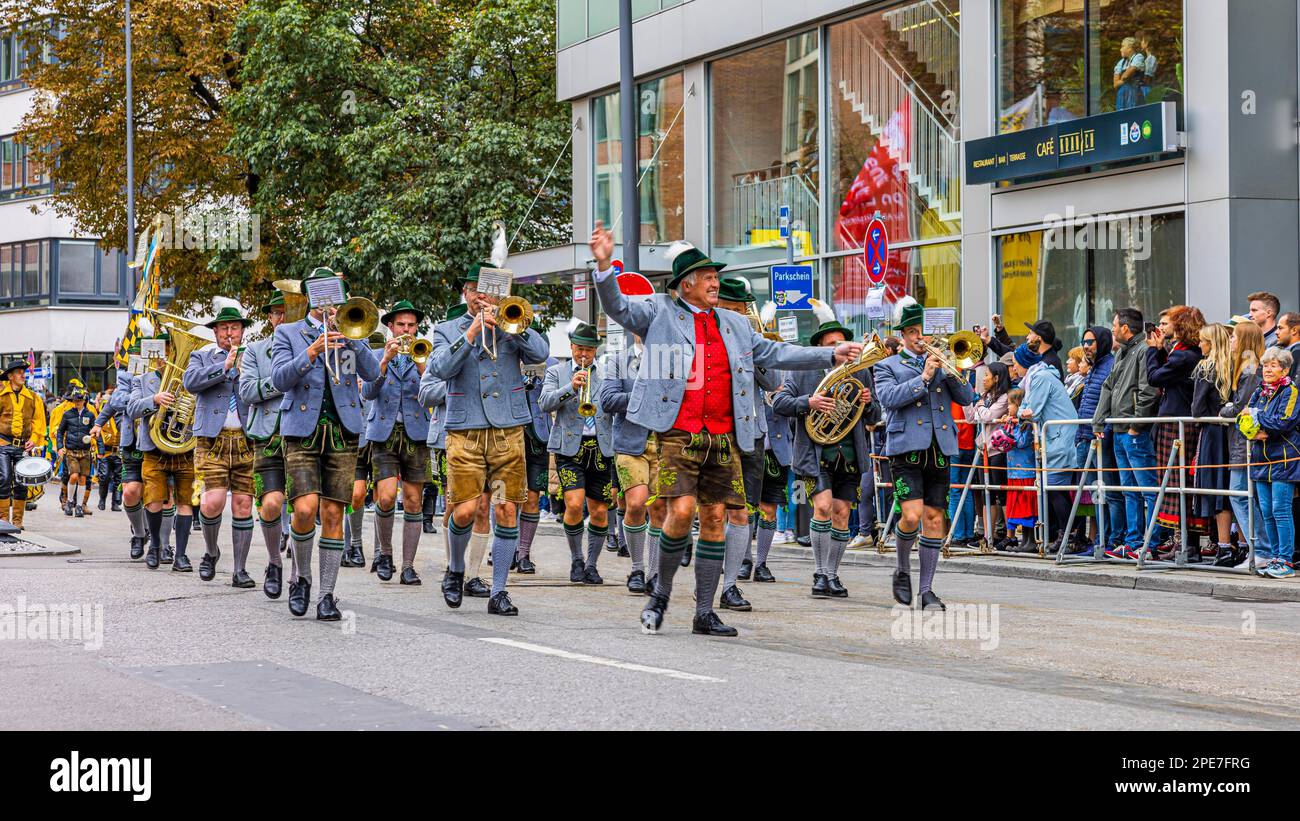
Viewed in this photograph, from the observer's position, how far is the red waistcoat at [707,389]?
30.5ft

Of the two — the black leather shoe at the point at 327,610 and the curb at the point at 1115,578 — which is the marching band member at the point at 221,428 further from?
the curb at the point at 1115,578

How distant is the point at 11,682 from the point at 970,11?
15.9 m

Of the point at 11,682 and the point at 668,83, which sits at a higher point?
the point at 668,83

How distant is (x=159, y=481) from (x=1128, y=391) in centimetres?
851

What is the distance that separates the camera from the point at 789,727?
6.38 meters

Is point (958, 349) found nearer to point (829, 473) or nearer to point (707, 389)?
point (829, 473)

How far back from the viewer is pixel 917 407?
11.1 metres

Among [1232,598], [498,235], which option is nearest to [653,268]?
[1232,598]

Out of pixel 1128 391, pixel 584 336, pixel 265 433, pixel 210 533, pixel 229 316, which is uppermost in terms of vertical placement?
pixel 229 316

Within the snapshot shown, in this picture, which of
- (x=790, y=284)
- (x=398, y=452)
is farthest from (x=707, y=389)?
(x=790, y=284)

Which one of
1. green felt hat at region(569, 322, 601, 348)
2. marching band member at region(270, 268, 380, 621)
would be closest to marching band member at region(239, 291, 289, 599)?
marching band member at region(270, 268, 380, 621)

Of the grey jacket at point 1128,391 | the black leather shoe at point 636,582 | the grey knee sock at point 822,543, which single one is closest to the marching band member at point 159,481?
the black leather shoe at point 636,582

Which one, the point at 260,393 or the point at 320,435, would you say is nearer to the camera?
the point at 320,435
